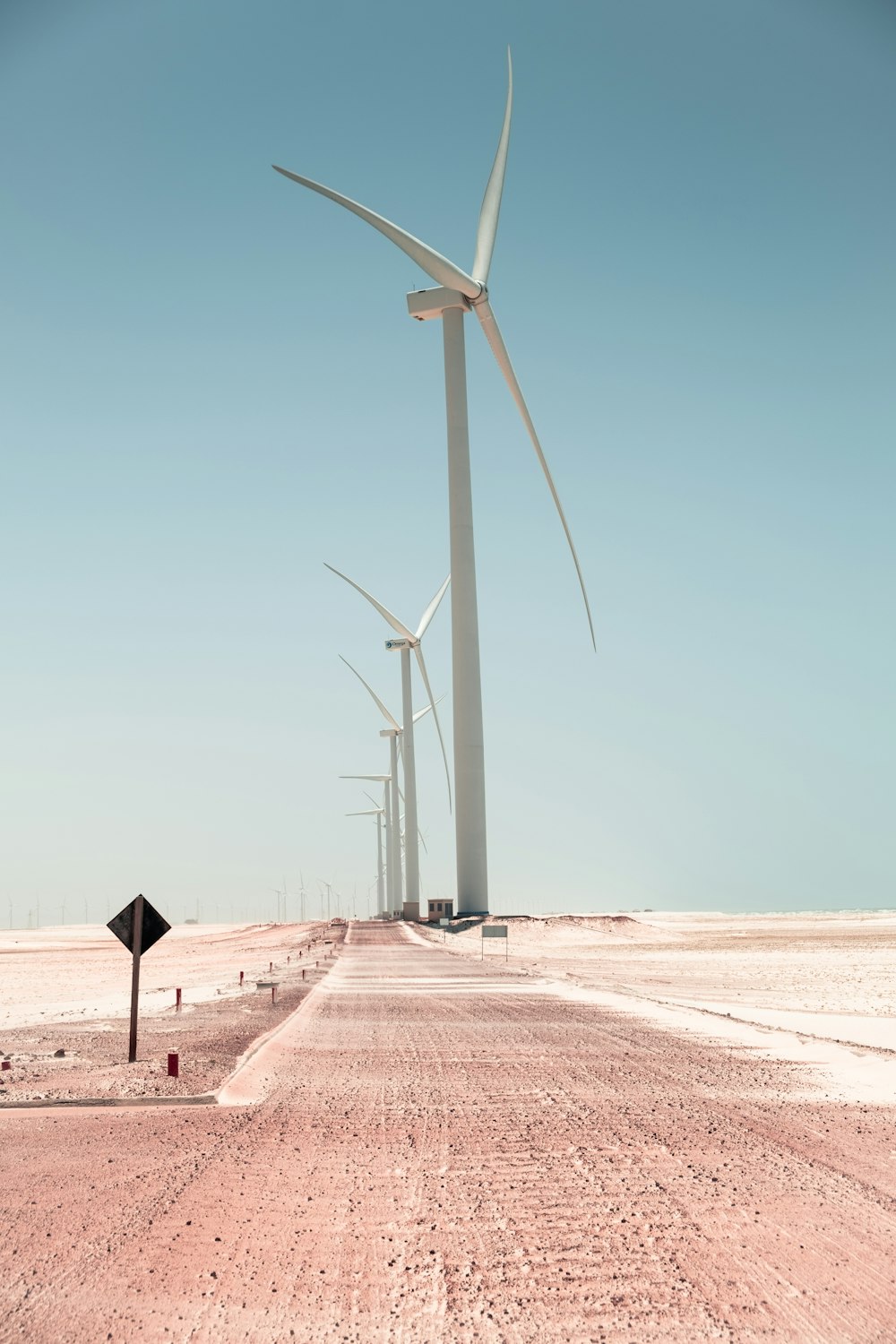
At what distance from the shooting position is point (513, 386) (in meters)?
67.5

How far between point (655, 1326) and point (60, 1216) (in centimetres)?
500

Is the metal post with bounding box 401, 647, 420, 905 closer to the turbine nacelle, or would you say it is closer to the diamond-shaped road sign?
the turbine nacelle

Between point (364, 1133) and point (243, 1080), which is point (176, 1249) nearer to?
point (364, 1133)

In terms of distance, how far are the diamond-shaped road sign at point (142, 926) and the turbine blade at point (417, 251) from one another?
51647 millimetres

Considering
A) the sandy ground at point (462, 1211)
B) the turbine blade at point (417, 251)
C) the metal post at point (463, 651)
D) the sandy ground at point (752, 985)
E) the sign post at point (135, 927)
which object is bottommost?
the sandy ground at point (752, 985)

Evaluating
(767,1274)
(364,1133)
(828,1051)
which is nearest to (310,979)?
(828,1051)

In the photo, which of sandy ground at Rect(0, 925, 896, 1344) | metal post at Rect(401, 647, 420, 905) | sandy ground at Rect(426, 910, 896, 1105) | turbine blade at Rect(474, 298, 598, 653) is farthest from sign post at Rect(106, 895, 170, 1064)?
metal post at Rect(401, 647, 420, 905)

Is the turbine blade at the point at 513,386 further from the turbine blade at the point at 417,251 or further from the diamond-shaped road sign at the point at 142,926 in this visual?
the diamond-shaped road sign at the point at 142,926

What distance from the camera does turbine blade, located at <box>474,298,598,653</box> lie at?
63844mm

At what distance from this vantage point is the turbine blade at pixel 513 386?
209 feet

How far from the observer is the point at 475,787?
7669cm

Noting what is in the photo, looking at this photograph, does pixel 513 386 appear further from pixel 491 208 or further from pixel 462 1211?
pixel 462 1211

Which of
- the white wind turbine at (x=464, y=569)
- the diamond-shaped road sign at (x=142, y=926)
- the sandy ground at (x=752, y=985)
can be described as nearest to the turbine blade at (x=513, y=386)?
the white wind turbine at (x=464, y=569)

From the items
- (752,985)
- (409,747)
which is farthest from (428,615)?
(752,985)
